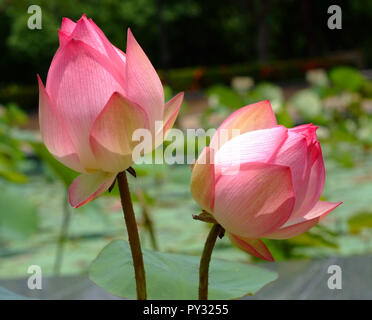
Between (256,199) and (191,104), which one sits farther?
(191,104)

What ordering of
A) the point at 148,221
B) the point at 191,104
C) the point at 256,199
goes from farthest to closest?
the point at 191,104, the point at 148,221, the point at 256,199

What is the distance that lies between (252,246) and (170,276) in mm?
69

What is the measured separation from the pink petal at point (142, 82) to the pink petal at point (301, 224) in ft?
0.22

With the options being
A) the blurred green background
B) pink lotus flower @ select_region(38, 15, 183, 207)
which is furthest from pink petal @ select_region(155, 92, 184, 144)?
the blurred green background

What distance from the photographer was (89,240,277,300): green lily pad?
28 cm

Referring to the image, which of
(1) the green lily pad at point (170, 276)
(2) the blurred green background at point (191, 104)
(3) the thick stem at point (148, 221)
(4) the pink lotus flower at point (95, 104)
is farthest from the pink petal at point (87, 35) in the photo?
(3) the thick stem at point (148, 221)

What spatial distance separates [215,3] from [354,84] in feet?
38.4

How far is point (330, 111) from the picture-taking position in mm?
2637

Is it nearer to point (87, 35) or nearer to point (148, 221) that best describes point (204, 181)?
point (87, 35)

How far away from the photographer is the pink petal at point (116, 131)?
22 cm

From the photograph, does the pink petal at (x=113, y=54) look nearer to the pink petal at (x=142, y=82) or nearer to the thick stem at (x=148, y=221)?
the pink petal at (x=142, y=82)

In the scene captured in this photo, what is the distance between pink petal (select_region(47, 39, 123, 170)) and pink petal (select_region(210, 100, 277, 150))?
0.16ft

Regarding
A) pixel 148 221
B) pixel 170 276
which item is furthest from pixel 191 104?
pixel 170 276

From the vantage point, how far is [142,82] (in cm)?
23
